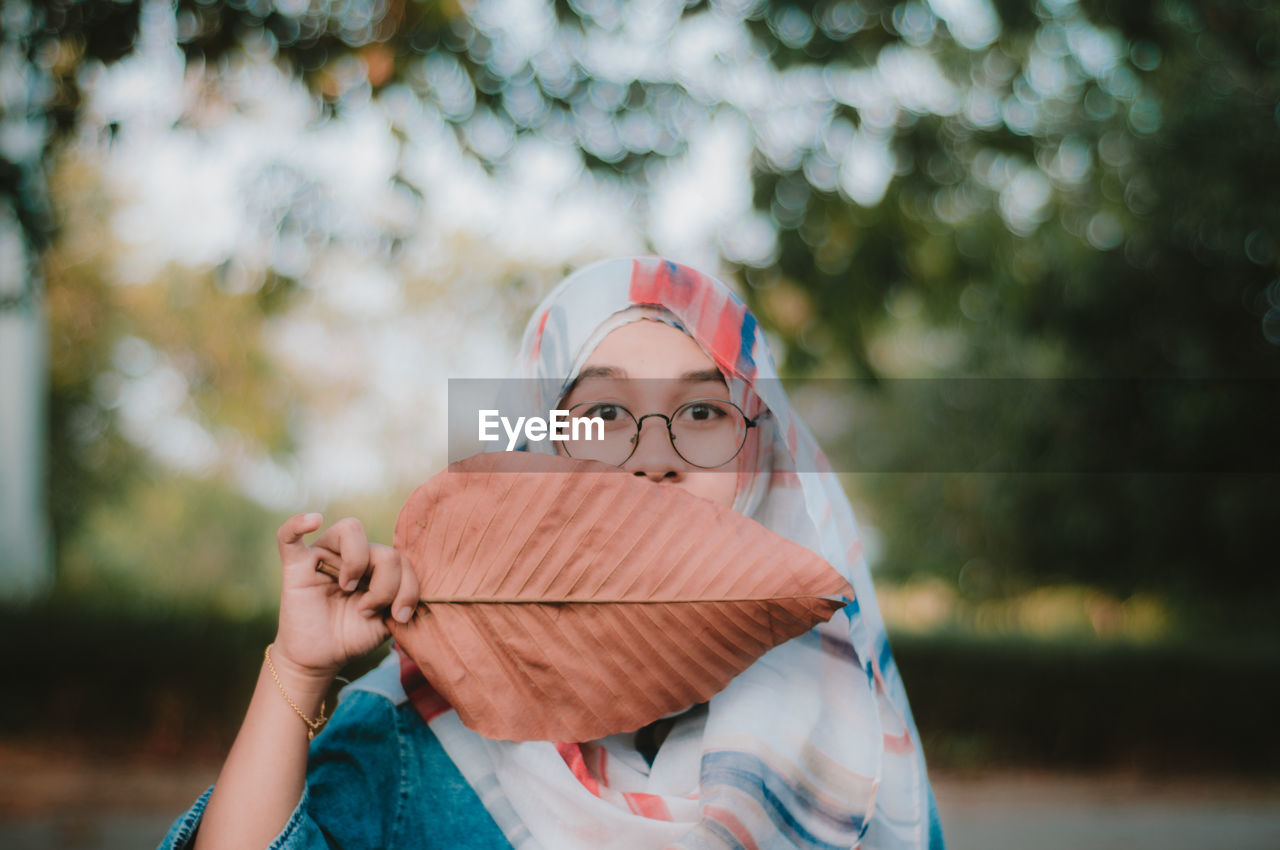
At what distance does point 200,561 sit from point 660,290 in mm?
21279

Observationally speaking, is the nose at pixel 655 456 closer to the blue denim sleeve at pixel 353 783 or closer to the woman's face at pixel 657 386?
the woman's face at pixel 657 386

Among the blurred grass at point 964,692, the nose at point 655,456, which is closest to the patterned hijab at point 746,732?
the nose at point 655,456

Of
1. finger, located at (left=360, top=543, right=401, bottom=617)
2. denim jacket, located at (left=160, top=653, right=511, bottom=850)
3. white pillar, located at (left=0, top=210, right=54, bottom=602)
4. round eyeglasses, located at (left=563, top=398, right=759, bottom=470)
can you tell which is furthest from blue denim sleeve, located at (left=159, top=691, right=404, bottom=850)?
white pillar, located at (left=0, top=210, right=54, bottom=602)

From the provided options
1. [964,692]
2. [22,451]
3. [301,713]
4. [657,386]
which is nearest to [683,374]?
[657,386]

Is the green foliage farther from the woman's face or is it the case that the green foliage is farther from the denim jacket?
the woman's face

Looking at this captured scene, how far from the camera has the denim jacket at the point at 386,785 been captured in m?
1.02

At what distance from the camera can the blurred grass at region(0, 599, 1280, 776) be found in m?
6.10

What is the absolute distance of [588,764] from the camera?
108 centimetres

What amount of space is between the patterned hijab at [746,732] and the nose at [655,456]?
13cm

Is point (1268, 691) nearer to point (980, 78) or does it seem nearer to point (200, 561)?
point (980, 78)

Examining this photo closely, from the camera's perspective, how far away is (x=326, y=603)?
3.00 ft

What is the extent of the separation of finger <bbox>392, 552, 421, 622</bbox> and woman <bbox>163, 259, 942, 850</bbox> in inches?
1.5

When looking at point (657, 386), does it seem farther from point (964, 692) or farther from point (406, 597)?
point (964, 692)

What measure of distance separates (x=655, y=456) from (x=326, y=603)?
40cm
